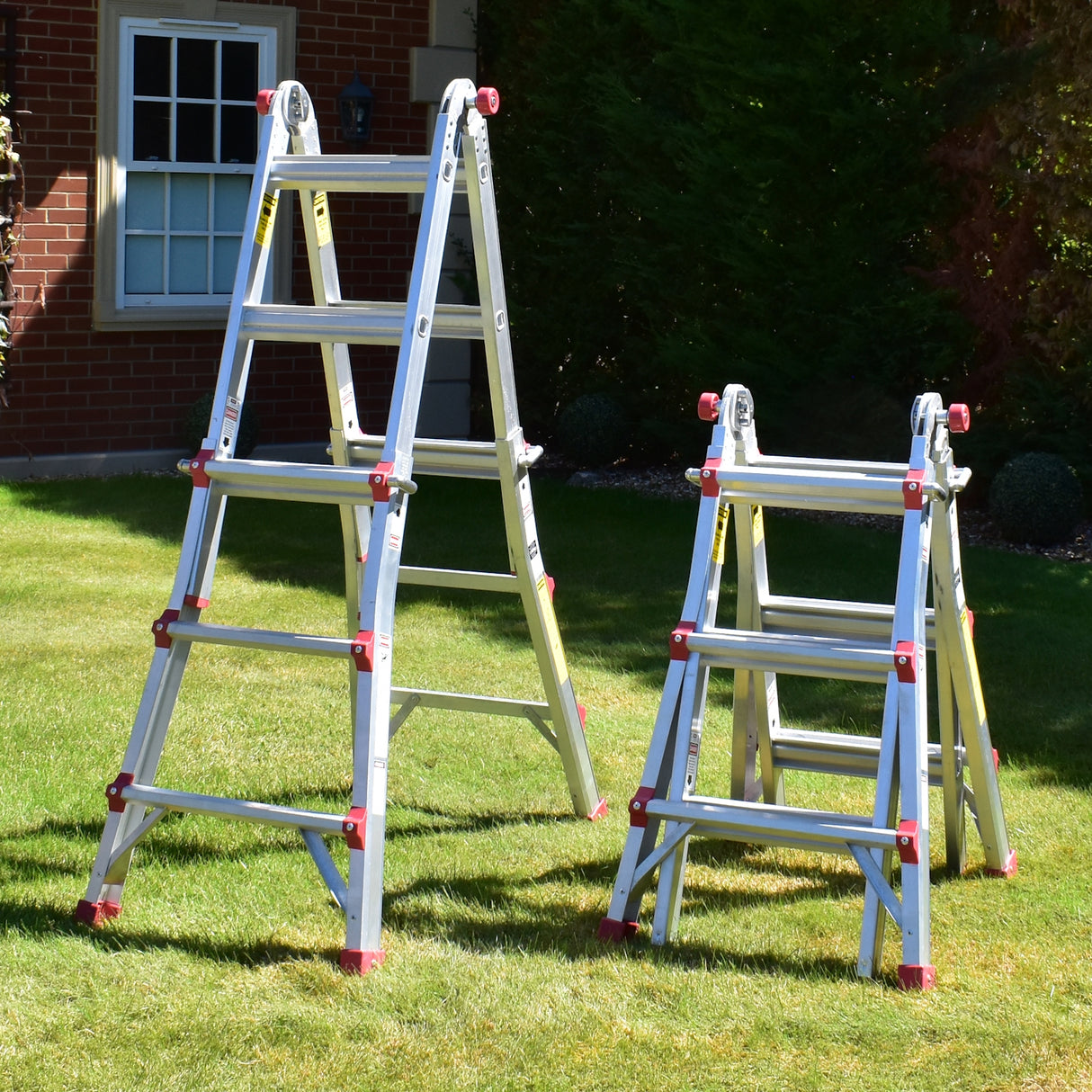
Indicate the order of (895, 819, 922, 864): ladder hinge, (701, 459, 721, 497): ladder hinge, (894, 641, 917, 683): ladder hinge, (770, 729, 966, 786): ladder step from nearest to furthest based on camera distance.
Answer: (895, 819, 922, 864): ladder hinge
(894, 641, 917, 683): ladder hinge
(701, 459, 721, 497): ladder hinge
(770, 729, 966, 786): ladder step

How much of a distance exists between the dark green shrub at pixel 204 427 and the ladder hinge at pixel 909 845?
7.41 m

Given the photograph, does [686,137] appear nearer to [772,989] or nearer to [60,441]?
[60,441]

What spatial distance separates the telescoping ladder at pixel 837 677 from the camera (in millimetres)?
3492

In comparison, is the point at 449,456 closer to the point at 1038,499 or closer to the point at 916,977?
the point at 916,977

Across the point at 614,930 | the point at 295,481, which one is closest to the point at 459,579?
the point at 295,481

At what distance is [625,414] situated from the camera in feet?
34.9

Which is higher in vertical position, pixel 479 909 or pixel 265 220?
pixel 265 220

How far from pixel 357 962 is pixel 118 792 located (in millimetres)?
736

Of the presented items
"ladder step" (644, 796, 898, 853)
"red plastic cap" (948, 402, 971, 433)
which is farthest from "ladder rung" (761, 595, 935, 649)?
"ladder step" (644, 796, 898, 853)

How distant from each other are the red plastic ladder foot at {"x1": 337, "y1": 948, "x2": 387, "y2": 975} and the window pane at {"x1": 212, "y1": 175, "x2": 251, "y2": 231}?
7.89m

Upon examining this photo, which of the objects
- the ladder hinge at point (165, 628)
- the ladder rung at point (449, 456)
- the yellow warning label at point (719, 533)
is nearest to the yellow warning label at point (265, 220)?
the ladder rung at point (449, 456)

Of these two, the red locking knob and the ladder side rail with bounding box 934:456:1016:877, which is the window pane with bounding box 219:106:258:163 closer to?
the red locking knob

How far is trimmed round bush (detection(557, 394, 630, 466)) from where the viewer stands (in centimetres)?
1047

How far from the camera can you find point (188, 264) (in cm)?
1053
